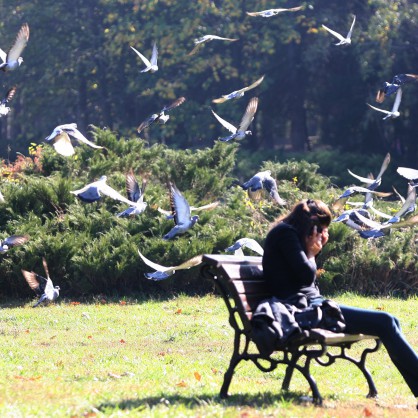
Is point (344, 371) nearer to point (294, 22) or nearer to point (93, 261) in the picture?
point (93, 261)

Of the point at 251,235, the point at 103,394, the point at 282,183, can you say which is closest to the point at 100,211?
the point at 251,235

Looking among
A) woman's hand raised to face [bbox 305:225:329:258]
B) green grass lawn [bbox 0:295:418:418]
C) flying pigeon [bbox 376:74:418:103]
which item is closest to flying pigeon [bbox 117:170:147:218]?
green grass lawn [bbox 0:295:418:418]

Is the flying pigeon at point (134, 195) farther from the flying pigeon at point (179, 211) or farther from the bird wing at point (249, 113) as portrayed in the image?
the bird wing at point (249, 113)

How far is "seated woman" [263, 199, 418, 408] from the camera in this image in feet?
19.8

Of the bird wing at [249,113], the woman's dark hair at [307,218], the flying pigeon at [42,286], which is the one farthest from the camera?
the bird wing at [249,113]

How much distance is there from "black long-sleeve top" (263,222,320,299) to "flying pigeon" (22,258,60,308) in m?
5.58

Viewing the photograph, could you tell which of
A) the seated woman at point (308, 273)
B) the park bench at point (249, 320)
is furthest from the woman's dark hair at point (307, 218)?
the park bench at point (249, 320)

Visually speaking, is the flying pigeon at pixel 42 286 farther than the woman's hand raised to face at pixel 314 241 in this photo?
Yes

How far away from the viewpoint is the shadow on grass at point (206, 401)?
5.63 meters

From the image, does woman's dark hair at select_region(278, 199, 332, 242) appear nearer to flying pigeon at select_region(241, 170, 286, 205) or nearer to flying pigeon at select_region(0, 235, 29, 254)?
flying pigeon at select_region(241, 170, 286, 205)

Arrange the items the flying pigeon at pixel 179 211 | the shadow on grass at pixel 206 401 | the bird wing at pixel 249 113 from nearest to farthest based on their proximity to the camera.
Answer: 1. the shadow on grass at pixel 206 401
2. the flying pigeon at pixel 179 211
3. the bird wing at pixel 249 113

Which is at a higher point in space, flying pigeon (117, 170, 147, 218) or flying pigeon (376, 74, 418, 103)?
flying pigeon (376, 74, 418, 103)

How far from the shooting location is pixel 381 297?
486 inches

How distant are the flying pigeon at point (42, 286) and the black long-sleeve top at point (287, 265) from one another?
5578mm
